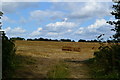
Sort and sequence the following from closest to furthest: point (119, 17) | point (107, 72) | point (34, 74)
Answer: point (34, 74) < point (107, 72) < point (119, 17)

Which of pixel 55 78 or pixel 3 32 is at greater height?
pixel 3 32

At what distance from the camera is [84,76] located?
1313 centimetres

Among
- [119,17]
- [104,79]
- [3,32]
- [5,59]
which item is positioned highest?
[119,17]

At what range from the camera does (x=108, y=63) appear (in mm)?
14266

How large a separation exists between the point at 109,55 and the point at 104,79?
2427 millimetres

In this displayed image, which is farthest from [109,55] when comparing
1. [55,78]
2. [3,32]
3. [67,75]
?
[3,32]

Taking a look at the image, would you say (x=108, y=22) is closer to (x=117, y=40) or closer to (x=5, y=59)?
(x=117, y=40)

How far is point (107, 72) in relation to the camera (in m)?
13.8

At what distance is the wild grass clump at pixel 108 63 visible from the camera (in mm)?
13315

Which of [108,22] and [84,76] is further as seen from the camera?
[108,22]

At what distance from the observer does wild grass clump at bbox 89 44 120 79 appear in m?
13.3

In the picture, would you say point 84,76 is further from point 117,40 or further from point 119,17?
point 119,17

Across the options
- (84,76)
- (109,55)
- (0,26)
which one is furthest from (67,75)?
(0,26)

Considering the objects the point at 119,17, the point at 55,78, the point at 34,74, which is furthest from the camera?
the point at 119,17
